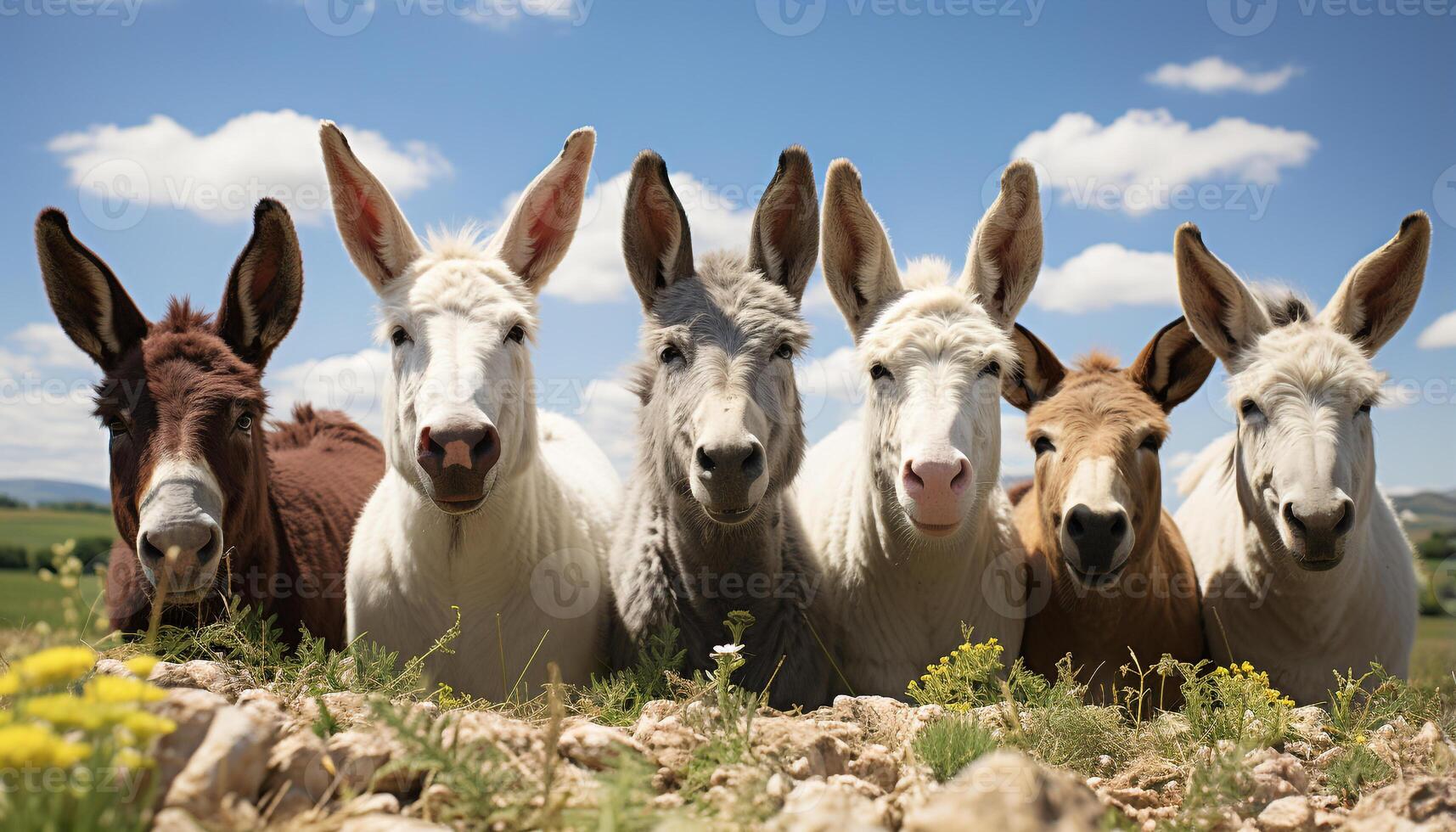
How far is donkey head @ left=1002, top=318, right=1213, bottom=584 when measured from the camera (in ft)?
15.5

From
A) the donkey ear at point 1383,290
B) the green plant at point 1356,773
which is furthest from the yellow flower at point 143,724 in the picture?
the donkey ear at point 1383,290

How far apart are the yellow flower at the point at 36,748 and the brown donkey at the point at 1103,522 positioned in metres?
4.23

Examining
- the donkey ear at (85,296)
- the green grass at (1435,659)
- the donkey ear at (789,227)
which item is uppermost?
the donkey ear at (789,227)

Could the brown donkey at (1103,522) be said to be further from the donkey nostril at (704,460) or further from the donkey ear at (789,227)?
the donkey nostril at (704,460)

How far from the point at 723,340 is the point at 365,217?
2.24 m

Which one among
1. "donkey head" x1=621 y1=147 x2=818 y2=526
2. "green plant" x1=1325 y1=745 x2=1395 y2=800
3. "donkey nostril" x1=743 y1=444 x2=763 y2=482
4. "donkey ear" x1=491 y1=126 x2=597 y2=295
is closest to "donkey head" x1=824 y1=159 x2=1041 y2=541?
"donkey head" x1=621 y1=147 x2=818 y2=526

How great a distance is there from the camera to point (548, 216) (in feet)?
17.9

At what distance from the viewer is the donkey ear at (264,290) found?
527 centimetres

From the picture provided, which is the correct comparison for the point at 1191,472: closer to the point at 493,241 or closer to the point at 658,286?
the point at 658,286

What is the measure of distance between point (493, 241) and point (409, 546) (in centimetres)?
184

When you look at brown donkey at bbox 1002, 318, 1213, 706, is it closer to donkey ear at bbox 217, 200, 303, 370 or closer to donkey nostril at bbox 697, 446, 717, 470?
donkey nostril at bbox 697, 446, 717, 470

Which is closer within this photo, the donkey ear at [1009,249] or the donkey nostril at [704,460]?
the donkey nostril at [704,460]

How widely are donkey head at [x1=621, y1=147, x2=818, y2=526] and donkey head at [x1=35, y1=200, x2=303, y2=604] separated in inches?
83.8

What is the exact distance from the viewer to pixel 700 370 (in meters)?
4.55
